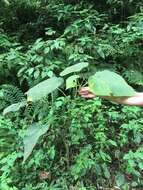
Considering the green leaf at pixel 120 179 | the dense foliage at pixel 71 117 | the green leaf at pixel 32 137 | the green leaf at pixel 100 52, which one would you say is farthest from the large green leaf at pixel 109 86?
the green leaf at pixel 100 52

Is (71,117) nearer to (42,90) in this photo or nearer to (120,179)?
(120,179)

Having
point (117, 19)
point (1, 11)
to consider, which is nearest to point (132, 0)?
point (117, 19)

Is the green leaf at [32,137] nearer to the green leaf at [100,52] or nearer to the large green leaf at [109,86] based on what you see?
Answer: the large green leaf at [109,86]

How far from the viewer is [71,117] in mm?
4141

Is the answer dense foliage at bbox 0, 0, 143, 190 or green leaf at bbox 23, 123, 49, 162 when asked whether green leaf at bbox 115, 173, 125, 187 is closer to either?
dense foliage at bbox 0, 0, 143, 190

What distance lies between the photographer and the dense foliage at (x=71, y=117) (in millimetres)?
3818

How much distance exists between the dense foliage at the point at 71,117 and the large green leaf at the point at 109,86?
0.32 meters

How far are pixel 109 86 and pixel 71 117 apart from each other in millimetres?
1376

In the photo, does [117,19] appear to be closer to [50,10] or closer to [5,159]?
[50,10]

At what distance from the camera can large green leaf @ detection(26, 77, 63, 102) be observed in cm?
306

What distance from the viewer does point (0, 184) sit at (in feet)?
11.9

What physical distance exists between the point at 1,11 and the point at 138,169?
360 cm

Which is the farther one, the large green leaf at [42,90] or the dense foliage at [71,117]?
the dense foliage at [71,117]

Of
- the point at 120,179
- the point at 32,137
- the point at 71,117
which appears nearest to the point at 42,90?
the point at 32,137
